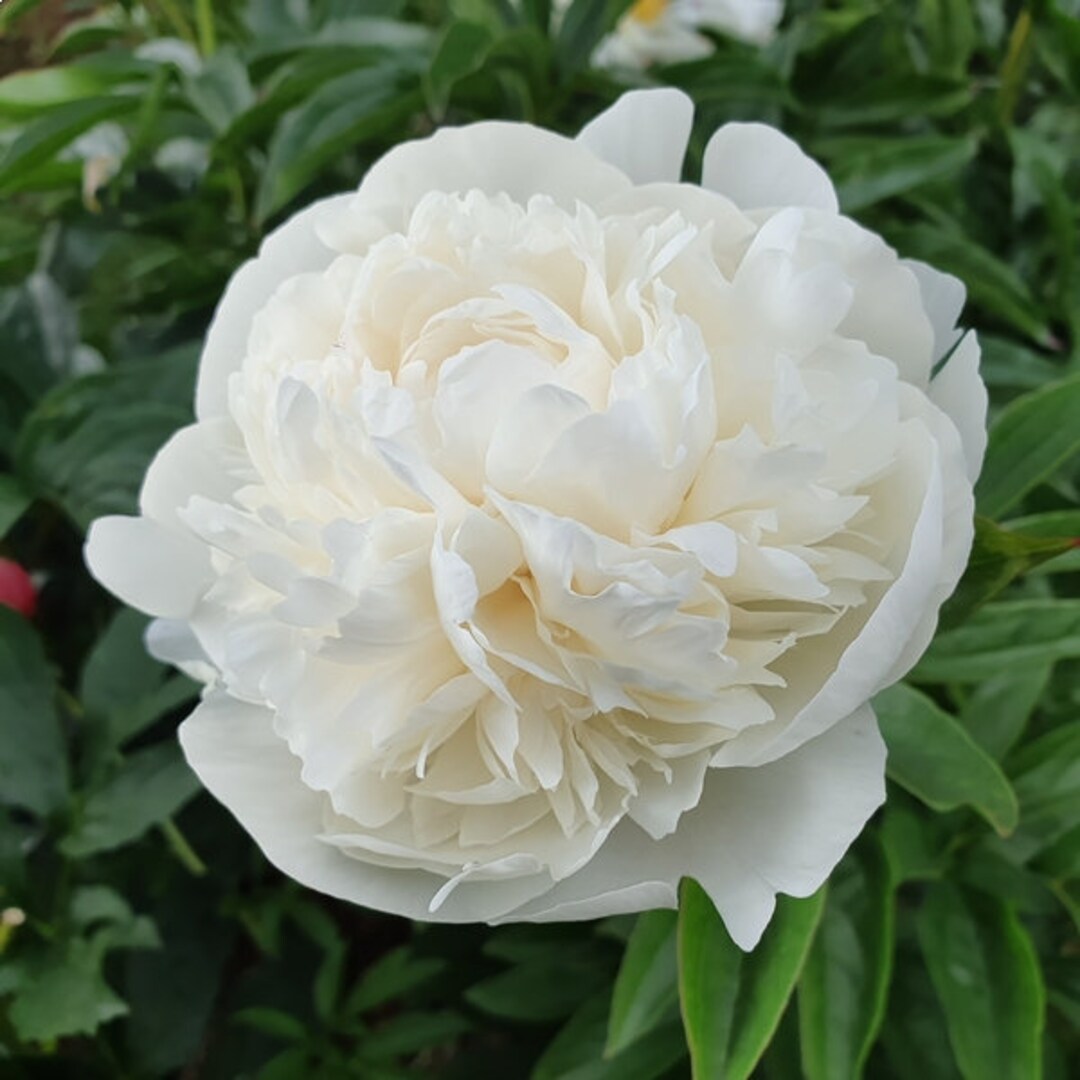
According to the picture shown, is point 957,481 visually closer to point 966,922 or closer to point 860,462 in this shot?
point 860,462

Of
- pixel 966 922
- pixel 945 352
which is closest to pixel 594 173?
pixel 945 352

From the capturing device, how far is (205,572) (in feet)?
1.10

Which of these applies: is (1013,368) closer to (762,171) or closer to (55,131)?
(762,171)

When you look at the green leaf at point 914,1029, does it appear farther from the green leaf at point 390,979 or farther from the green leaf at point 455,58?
the green leaf at point 455,58

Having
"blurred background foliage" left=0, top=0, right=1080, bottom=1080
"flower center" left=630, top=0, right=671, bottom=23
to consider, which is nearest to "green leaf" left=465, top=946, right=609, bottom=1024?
"blurred background foliage" left=0, top=0, right=1080, bottom=1080

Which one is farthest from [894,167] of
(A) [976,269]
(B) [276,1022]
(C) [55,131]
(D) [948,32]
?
(B) [276,1022]

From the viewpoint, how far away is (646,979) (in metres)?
0.39

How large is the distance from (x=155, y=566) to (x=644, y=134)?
0.19 metres

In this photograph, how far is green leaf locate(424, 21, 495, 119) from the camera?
488 millimetres

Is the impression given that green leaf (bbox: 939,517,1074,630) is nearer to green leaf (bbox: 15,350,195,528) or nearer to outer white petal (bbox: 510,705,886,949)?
outer white petal (bbox: 510,705,886,949)

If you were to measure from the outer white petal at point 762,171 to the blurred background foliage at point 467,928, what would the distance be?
11 cm

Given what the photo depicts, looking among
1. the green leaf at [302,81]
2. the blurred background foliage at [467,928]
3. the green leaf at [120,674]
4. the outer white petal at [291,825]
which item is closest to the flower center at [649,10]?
the blurred background foliage at [467,928]

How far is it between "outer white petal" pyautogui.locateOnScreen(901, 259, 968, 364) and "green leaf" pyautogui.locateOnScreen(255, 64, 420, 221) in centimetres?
27

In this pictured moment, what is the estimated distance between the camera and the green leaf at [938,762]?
34cm
